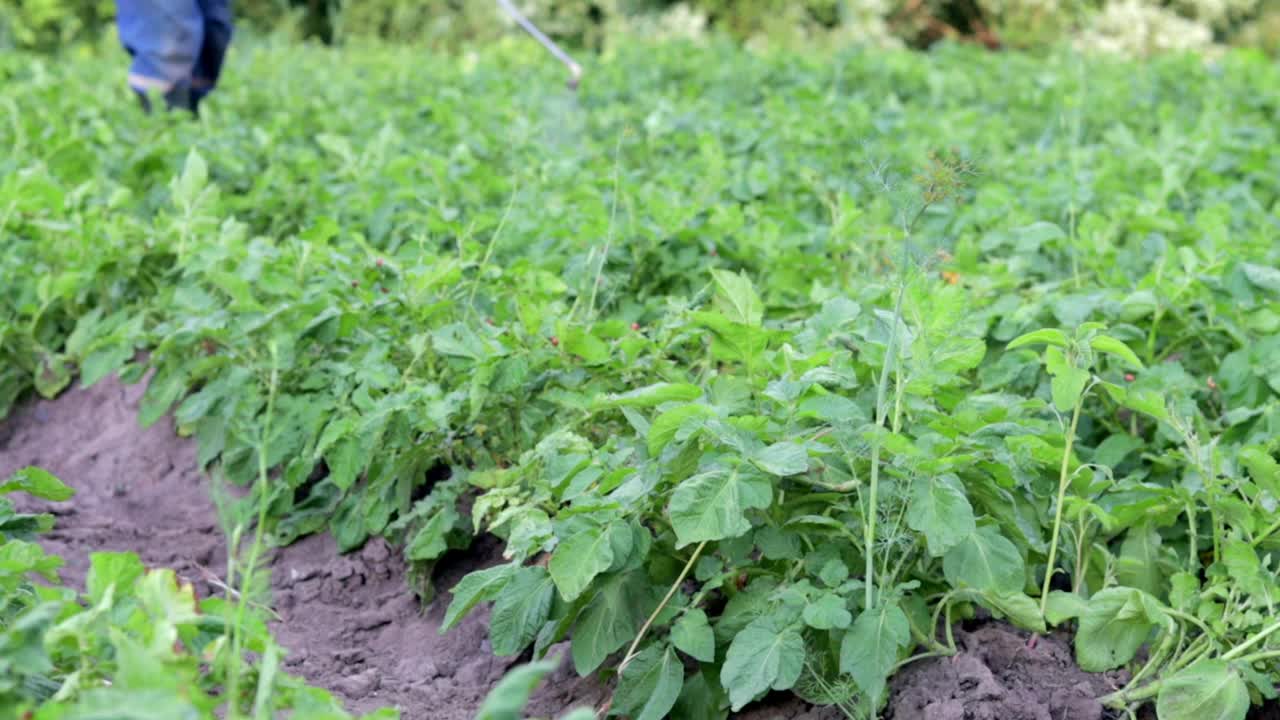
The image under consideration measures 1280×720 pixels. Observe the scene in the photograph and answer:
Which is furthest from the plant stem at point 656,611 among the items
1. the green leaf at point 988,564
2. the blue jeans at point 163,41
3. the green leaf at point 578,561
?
the blue jeans at point 163,41

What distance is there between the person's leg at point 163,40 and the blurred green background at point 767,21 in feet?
24.0

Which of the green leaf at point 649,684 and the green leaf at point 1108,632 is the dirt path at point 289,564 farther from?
the green leaf at point 1108,632

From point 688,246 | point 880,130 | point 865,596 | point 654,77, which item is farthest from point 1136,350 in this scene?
point 654,77

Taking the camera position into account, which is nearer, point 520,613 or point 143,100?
point 520,613

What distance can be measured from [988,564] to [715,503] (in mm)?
414

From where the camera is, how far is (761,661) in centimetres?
212

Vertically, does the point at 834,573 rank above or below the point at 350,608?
above

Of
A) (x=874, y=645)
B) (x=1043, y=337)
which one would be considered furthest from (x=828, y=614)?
(x=1043, y=337)

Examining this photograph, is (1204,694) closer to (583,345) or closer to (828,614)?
(828,614)

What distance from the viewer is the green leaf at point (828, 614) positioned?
2.09 meters

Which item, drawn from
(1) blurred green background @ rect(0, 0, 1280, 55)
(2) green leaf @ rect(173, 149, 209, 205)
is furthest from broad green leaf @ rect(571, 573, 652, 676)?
(1) blurred green background @ rect(0, 0, 1280, 55)

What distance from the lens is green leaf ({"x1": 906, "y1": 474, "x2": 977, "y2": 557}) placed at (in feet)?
6.89

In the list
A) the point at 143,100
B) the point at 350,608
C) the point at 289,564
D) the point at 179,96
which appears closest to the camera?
the point at 350,608

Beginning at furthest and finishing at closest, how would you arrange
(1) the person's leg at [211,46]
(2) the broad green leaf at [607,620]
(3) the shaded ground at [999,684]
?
(1) the person's leg at [211,46], (2) the broad green leaf at [607,620], (3) the shaded ground at [999,684]
